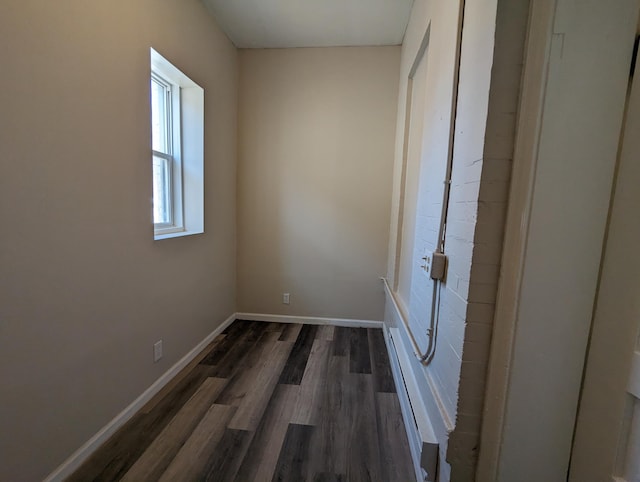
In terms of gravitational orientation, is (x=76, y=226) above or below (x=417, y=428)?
above

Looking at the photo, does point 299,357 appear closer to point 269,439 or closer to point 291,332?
point 291,332

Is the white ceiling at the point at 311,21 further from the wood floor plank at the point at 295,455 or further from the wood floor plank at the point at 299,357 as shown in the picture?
the wood floor plank at the point at 295,455

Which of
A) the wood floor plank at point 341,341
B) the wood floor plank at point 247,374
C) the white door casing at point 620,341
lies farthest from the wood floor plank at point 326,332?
the white door casing at point 620,341

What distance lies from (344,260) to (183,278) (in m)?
1.56

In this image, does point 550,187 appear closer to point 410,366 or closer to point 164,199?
point 410,366

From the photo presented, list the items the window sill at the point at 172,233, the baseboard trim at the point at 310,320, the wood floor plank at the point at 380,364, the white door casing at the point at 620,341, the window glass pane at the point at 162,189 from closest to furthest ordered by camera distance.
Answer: the white door casing at the point at 620,341 → the window sill at the point at 172,233 → the wood floor plank at the point at 380,364 → the window glass pane at the point at 162,189 → the baseboard trim at the point at 310,320

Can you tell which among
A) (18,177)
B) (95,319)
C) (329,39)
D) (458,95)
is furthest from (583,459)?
(329,39)

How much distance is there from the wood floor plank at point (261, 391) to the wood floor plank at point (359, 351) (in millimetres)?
561

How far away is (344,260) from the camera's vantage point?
287 centimetres

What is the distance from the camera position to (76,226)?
1.21 metres

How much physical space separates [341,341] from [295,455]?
50.9 inches

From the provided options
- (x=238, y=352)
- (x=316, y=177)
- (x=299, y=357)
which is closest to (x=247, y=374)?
(x=238, y=352)

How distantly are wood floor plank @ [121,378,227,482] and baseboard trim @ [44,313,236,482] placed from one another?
25cm

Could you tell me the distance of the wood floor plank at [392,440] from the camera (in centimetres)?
128
